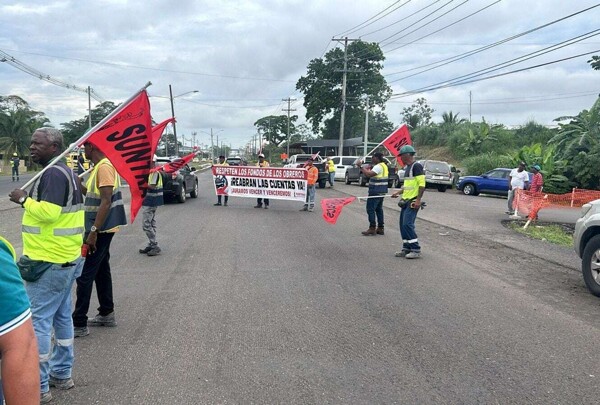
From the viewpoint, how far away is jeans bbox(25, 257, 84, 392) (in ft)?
11.7

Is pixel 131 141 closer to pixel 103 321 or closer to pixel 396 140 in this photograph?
pixel 103 321

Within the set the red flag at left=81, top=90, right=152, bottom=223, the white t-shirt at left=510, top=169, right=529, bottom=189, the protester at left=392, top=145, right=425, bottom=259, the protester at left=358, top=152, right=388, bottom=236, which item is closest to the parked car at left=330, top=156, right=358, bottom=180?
the white t-shirt at left=510, top=169, right=529, bottom=189

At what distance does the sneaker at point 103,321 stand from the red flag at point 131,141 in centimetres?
122

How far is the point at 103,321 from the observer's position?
16.8 ft

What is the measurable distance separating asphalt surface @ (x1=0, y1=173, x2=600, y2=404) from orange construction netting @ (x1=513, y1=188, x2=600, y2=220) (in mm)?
5033

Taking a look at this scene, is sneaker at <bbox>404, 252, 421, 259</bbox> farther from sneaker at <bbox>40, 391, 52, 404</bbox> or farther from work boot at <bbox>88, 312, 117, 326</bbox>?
sneaker at <bbox>40, 391, 52, 404</bbox>

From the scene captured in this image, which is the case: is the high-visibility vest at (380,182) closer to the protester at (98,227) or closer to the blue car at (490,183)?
the protester at (98,227)

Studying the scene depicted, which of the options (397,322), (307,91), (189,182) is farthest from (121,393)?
(307,91)

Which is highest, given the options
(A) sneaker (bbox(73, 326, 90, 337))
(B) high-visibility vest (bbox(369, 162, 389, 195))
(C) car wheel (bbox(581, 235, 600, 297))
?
(B) high-visibility vest (bbox(369, 162, 389, 195))

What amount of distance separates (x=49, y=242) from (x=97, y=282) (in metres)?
1.70

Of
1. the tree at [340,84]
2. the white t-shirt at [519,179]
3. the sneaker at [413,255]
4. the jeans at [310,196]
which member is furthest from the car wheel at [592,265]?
the tree at [340,84]

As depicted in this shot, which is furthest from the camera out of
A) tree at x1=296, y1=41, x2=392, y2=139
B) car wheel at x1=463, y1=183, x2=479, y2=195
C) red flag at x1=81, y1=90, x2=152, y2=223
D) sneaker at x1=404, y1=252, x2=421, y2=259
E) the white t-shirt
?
tree at x1=296, y1=41, x2=392, y2=139

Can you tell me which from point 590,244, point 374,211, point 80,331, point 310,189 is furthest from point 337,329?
point 310,189

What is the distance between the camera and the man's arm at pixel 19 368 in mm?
1572
